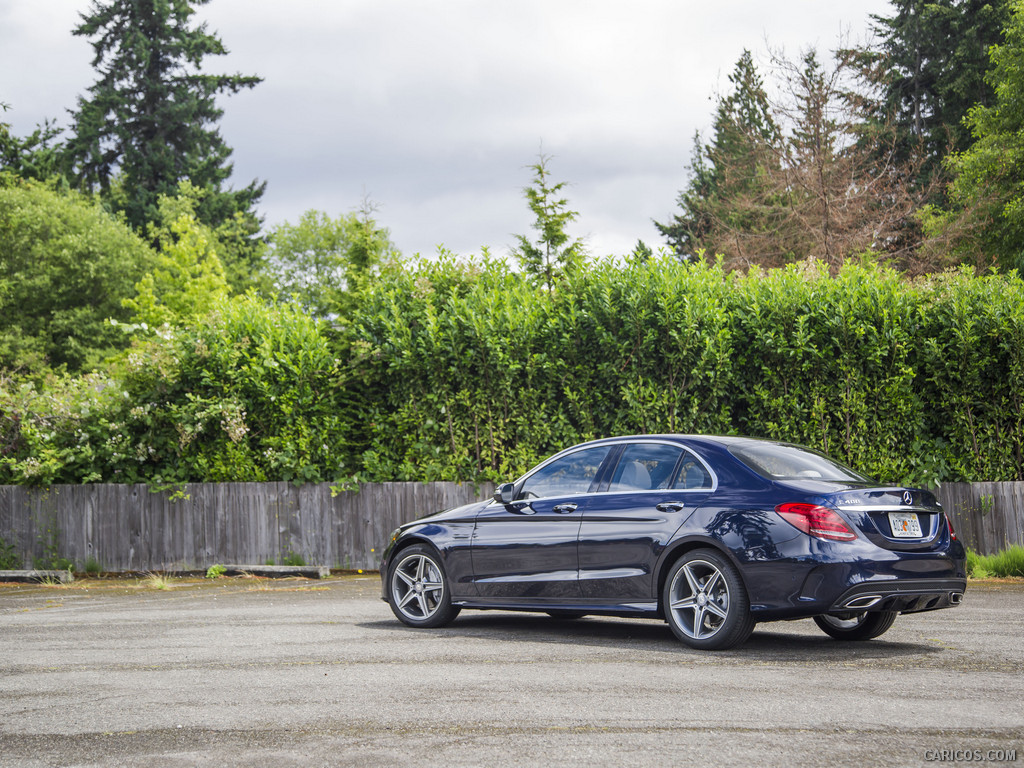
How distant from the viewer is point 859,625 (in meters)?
8.30

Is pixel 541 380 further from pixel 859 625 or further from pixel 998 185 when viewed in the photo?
pixel 998 185

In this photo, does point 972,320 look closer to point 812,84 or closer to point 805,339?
point 805,339

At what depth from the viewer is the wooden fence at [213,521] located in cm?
1661

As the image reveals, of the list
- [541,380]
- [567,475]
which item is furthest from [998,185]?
[567,475]

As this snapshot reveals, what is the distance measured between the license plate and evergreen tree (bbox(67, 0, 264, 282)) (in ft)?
152

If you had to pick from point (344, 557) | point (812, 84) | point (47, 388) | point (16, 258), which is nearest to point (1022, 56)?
point (812, 84)

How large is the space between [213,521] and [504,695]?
12147 mm

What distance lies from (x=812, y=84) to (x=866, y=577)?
22827mm

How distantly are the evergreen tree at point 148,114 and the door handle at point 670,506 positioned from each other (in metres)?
45.1

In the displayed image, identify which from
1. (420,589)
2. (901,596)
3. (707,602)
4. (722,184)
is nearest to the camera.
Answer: (901,596)

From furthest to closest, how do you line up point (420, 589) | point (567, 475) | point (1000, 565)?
point (1000, 565) < point (420, 589) < point (567, 475)

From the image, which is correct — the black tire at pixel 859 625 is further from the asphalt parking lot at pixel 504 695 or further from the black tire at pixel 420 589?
the black tire at pixel 420 589

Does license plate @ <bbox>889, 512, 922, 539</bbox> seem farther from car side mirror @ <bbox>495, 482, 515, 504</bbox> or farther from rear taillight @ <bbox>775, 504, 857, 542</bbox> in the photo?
car side mirror @ <bbox>495, 482, 515, 504</bbox>

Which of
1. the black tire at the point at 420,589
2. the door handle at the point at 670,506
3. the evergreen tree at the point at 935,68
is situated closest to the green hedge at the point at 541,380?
the black tire at the point at 420,589
